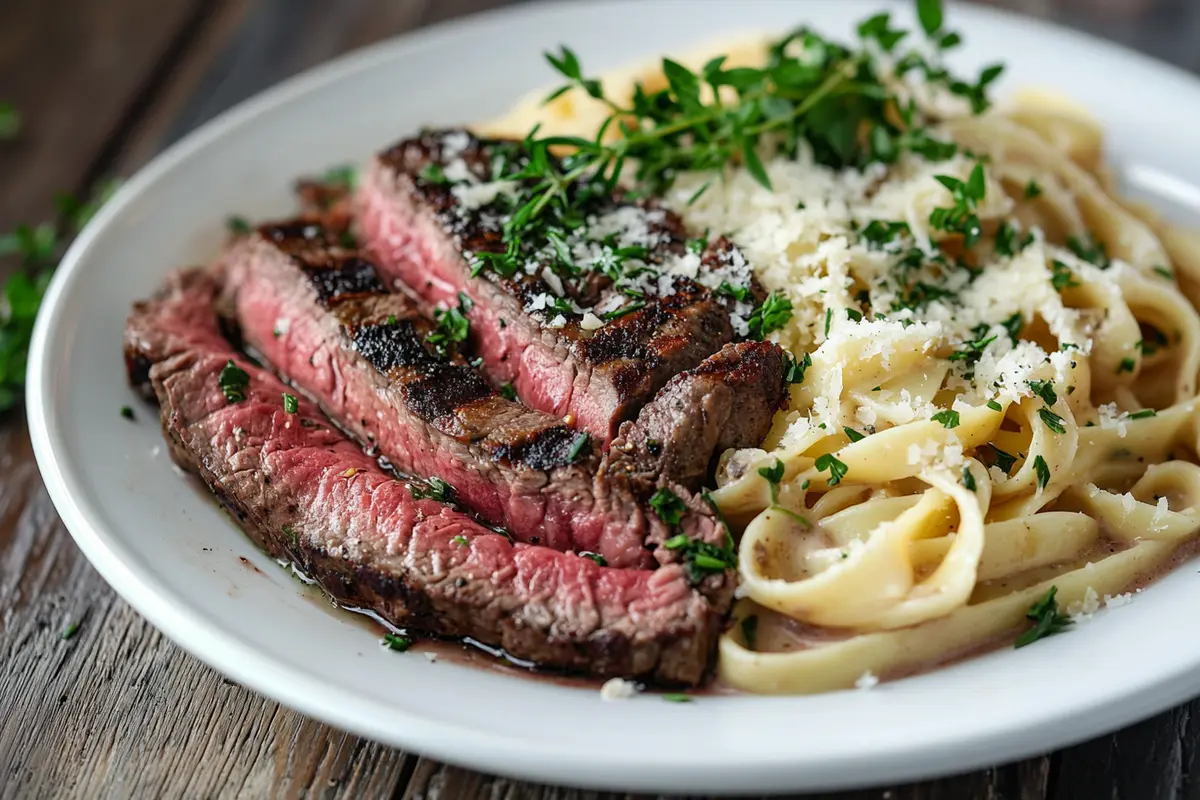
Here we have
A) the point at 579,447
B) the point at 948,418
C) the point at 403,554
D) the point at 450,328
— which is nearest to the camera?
the point at 403,554

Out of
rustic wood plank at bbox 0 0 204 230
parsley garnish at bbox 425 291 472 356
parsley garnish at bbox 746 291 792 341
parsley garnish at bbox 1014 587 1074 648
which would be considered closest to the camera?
parsley garnish at bbox 1014 587 1074 648

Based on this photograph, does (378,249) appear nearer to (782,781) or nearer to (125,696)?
(125,696)

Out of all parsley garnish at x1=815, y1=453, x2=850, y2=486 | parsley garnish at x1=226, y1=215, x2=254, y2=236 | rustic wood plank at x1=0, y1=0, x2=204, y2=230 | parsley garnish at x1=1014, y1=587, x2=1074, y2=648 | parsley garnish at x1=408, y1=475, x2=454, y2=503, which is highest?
parsley garnish at x1=815, y1=453, x2=850, y2=486

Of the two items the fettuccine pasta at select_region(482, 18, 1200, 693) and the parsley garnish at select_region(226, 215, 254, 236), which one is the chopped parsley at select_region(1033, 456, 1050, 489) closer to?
the fettuccine pasta at select_region(482, 18, 1200, 693)

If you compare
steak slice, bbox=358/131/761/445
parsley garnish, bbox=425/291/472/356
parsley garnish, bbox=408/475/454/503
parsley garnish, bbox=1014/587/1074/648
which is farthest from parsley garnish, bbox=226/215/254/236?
parsley garnish, bbox=1014/587/1074/648

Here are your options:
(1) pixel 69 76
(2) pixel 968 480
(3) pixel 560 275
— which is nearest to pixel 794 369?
(2) pixel 968 480

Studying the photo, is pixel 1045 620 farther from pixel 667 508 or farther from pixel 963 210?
pixel 963 210
